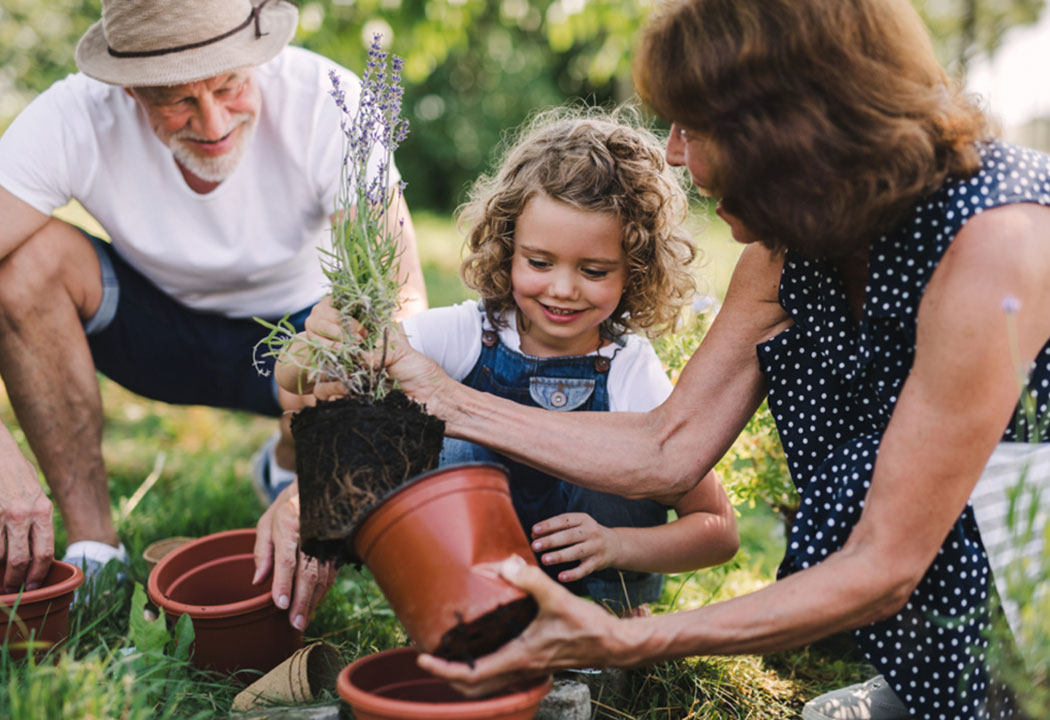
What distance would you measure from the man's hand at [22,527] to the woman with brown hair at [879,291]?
116 cm

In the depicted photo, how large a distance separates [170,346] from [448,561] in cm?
201

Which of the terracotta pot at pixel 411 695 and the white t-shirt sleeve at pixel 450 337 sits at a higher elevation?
the white t-shirt sleeve at pixel 450 337

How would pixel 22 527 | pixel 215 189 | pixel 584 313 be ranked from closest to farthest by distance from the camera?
pixel 22 527 → pixel 584 313 → pixel 215 189

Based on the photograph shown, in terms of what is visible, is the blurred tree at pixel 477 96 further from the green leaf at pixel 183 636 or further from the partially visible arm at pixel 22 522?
the green leaf at pixel 183 636

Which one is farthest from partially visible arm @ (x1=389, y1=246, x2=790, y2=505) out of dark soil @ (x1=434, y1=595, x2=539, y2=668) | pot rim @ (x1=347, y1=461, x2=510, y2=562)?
Answer: dark soil @ (x1=434, y1=595, x2=539, y2=668)

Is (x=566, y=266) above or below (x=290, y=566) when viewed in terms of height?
above

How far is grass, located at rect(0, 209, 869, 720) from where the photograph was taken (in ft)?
5.16

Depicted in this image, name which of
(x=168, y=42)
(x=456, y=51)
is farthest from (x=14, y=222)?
(x=456, y=51)

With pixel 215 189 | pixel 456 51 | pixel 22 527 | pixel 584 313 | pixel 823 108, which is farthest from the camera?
pixel 456 51

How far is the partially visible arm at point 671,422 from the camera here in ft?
6.69

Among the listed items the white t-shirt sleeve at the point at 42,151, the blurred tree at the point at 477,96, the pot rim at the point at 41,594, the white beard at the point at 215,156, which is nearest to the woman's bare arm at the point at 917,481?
the pot rim at the point at 41,594

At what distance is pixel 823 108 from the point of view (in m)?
1.58

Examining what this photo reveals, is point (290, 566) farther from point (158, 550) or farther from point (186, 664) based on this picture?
point (158, 550)

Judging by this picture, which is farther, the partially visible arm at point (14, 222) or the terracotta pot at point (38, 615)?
the partially visible arm at point (14, 222)
